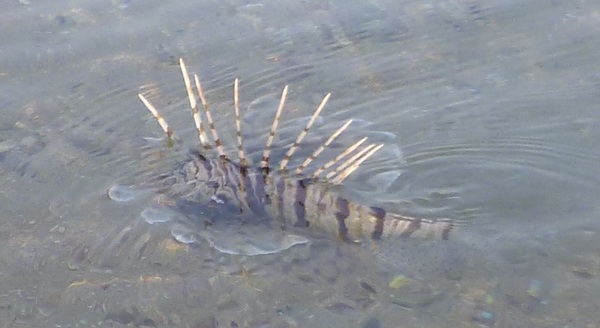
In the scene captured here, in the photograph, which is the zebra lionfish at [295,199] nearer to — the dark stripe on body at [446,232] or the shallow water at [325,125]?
the dark stripe on body at [446,232]

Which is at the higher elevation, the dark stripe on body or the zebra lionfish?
the zebra lionfish

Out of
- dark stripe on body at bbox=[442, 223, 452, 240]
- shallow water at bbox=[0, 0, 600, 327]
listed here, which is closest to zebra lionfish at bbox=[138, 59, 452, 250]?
dark stripe on body at bbox=[442, 223, 452, 240]

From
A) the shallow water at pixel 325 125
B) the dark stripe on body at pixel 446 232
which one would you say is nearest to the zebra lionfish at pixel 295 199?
the dark stripe on body at pixel 446 232

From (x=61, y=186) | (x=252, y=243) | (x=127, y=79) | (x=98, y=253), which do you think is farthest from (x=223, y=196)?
(x=127, y=79)

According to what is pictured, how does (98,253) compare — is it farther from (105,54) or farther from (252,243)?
(105,54)

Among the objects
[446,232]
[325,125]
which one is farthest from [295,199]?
[325,125]

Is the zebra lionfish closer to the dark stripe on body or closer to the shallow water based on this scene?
the dark stripe on body
